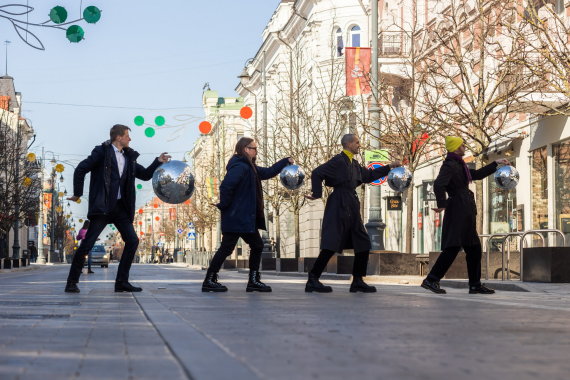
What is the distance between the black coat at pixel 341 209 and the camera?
13.4 m

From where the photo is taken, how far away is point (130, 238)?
44.1ft

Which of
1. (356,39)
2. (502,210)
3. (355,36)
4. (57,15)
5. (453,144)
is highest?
(355,36)

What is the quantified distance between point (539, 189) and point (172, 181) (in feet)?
56.6

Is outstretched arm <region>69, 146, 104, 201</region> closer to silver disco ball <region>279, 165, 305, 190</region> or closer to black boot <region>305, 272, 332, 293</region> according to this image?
silver disco ball <region>279, 165, 305, 190</region>

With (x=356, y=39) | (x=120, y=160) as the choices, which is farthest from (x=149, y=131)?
(x=120, y=160)

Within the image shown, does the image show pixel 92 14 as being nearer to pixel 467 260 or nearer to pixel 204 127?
Result: pixel 467 260

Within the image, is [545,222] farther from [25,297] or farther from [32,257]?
[32,257]

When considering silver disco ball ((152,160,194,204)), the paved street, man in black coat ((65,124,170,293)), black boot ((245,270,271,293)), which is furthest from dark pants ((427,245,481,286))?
man in black coat ((65,124,170,293))

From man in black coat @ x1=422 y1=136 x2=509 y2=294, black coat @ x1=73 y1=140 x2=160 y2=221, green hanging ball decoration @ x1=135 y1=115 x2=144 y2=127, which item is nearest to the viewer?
black coat @ x1=73 y1=140 x2=160 y2=221

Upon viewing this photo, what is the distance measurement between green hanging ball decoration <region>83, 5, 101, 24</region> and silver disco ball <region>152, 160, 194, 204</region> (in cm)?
277

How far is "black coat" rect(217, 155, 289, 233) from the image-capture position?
1338 cm

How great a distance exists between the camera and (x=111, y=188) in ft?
43.2

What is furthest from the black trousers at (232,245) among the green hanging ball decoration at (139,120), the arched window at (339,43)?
the arched window at (339,43)

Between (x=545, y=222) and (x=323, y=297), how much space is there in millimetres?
17428
